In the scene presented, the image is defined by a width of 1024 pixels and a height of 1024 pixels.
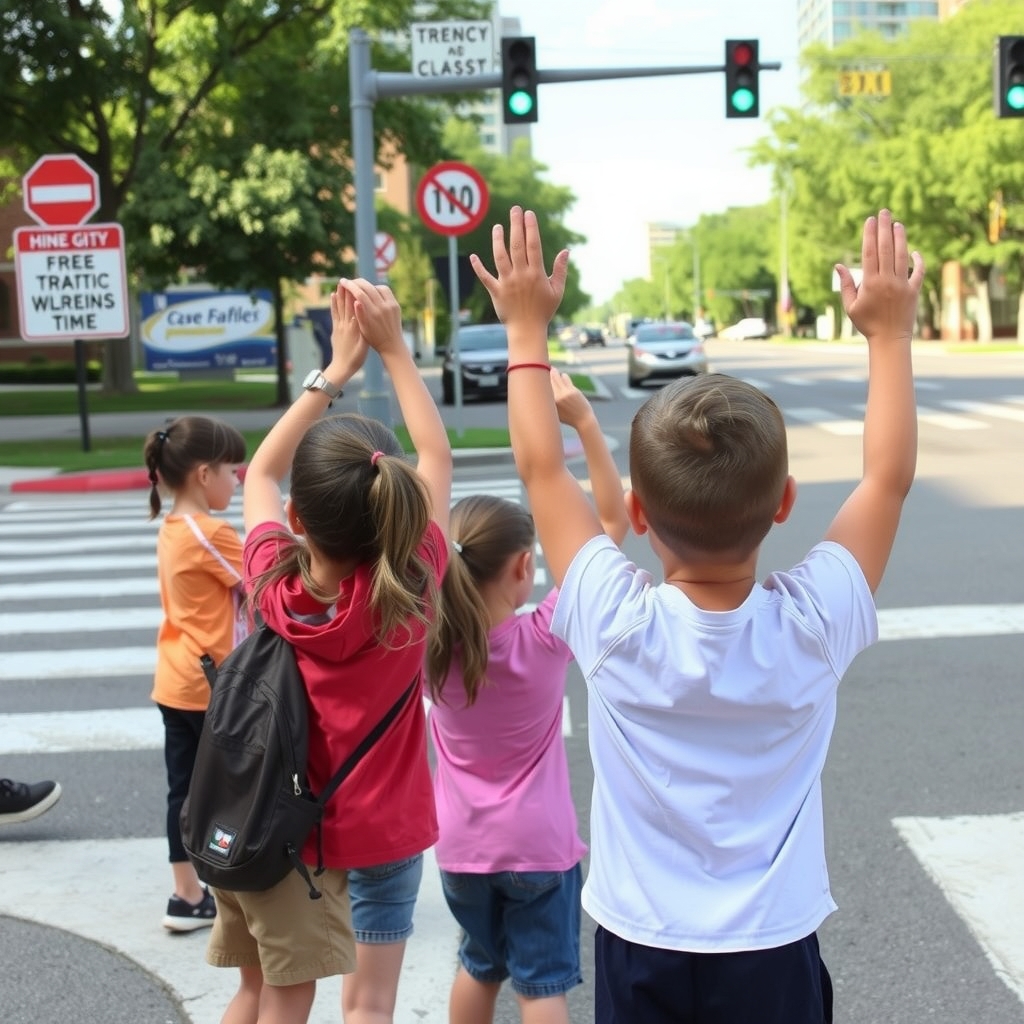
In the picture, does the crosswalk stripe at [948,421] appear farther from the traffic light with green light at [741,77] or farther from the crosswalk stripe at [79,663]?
the crosswalk stripe at [79,663]

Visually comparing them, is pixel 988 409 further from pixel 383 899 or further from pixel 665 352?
pixel 383 899

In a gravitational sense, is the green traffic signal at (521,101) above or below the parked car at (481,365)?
above

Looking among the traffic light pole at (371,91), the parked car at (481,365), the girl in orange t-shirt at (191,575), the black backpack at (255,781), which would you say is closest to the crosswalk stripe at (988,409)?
the traffic light pole at (371,91)

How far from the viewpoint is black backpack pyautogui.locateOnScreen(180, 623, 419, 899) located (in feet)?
8.48

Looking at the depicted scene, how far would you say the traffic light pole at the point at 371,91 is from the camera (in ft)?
49.6

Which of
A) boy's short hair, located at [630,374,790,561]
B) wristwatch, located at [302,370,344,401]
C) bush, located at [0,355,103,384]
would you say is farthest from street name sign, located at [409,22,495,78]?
bush, located at [0,355,103,384]

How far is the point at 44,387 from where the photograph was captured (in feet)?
143

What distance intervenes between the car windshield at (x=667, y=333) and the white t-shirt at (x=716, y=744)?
3108 cm

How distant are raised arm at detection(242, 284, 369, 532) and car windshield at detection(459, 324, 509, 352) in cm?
2641

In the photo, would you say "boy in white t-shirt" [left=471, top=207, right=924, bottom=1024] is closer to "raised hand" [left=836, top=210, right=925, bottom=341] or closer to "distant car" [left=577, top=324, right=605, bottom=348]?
"raised hand" [left=836, top=210, right=925, bottom=341]

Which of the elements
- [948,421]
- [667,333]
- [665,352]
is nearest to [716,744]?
[948,421]

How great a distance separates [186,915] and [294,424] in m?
1.78

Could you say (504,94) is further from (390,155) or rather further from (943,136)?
(943,136)

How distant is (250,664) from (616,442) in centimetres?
1644
